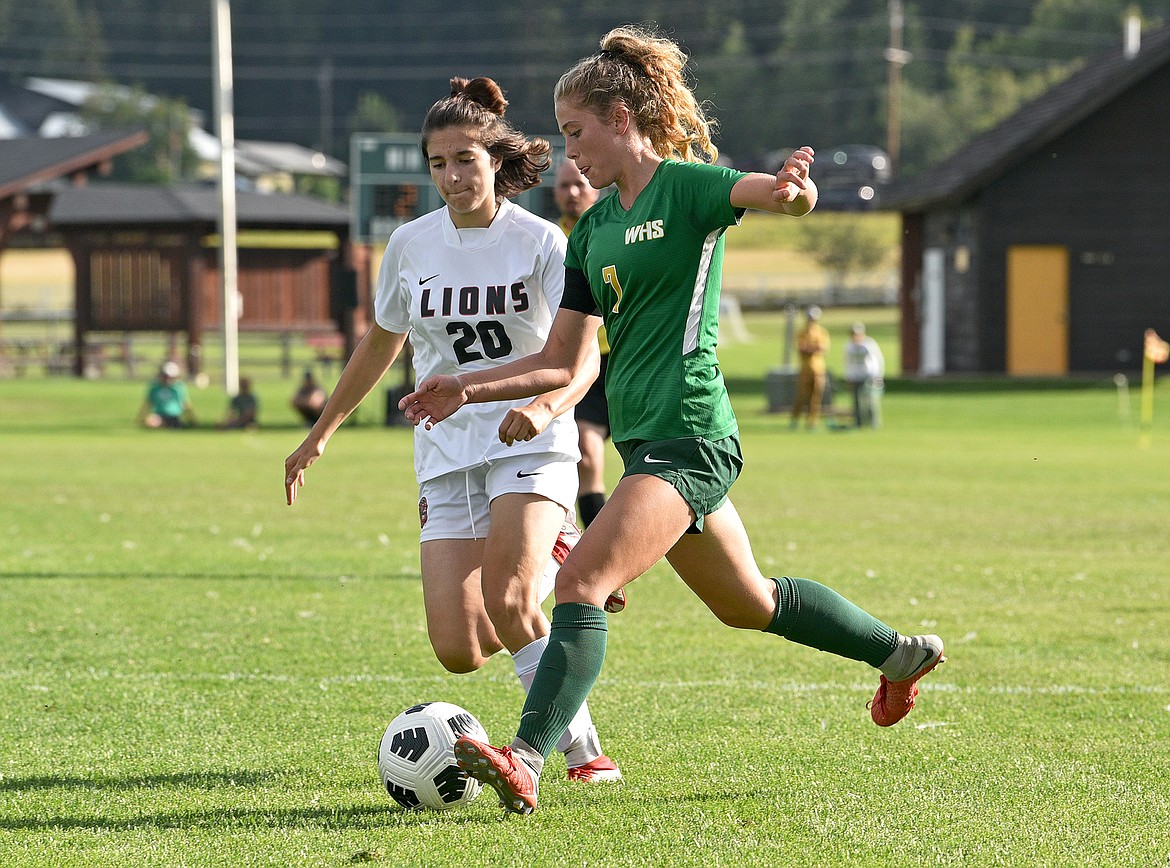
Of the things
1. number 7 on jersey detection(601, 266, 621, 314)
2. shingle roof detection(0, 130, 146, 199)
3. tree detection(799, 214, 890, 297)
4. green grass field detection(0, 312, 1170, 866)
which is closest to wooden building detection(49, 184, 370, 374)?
shingle roof detection(0, 130, 146, 199)

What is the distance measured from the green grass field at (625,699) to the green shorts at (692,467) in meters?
0.91

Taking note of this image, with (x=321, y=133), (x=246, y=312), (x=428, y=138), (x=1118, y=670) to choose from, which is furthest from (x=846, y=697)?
(x=321, y=133)

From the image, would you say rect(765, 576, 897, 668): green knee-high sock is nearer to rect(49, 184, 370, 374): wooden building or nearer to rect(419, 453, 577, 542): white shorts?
rect(419, 453, 577, 542): white shorts

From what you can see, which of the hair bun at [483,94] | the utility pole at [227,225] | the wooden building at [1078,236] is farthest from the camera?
the wooden building at [1078,236]

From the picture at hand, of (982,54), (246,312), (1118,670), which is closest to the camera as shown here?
(1118,670)

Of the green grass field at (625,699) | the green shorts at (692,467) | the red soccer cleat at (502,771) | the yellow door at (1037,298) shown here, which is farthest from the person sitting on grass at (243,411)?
the red soccer cleat at (502,771)

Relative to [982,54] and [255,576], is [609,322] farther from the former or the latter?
[982,54]

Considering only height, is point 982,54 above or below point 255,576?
above

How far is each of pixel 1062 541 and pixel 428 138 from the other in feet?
26.3

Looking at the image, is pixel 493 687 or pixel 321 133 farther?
pixel 321 133

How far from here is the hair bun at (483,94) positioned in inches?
206

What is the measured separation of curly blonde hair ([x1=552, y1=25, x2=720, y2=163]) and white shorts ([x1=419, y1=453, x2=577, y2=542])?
42.4 inches

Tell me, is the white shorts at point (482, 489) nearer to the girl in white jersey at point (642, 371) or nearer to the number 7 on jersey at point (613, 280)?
the girl in white jersey at point (642, 371)

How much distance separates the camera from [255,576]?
393 inches
